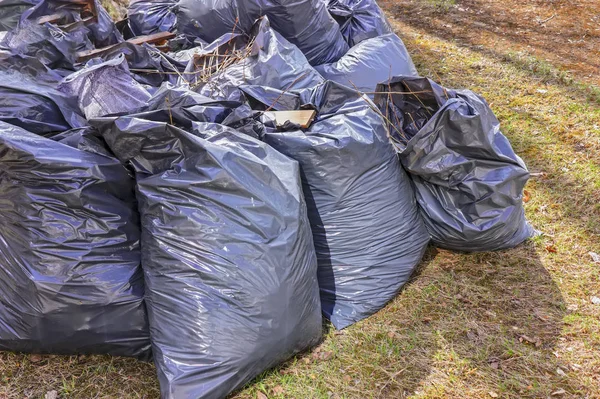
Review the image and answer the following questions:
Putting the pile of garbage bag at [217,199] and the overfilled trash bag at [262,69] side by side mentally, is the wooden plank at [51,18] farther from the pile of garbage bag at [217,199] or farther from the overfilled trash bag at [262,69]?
the overfilled trash bag at [262,69]

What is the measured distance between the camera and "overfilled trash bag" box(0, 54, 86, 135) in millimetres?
1984

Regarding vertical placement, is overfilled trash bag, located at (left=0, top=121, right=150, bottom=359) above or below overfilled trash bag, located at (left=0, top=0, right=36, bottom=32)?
below

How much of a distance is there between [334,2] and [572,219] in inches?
82.0

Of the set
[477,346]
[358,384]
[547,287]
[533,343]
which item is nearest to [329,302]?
[358,384]

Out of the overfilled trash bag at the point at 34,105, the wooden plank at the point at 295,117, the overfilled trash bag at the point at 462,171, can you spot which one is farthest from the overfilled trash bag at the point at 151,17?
the overfilled trash bag at the point at 462,171

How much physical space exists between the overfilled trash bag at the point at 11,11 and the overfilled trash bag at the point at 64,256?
140cm

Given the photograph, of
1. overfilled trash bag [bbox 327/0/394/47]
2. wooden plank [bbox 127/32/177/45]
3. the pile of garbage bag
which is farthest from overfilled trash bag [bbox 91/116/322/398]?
overfilled trash bag [bbox 327/0/394/47]

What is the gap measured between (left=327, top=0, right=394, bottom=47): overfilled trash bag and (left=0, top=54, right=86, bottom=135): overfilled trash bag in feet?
6.48

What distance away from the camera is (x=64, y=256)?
1.82 meters

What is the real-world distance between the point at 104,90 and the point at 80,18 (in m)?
1.04

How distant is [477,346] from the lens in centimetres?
203

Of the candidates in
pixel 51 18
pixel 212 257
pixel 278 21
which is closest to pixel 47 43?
pixel 51 18

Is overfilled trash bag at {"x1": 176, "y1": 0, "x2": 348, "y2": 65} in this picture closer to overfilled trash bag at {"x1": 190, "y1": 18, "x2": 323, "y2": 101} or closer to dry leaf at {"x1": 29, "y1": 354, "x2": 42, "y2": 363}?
overfilled trash bag at {"x1": 190, "y1": 18, "x2": 323, "y2": 101}

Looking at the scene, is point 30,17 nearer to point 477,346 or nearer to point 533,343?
point 477,346
